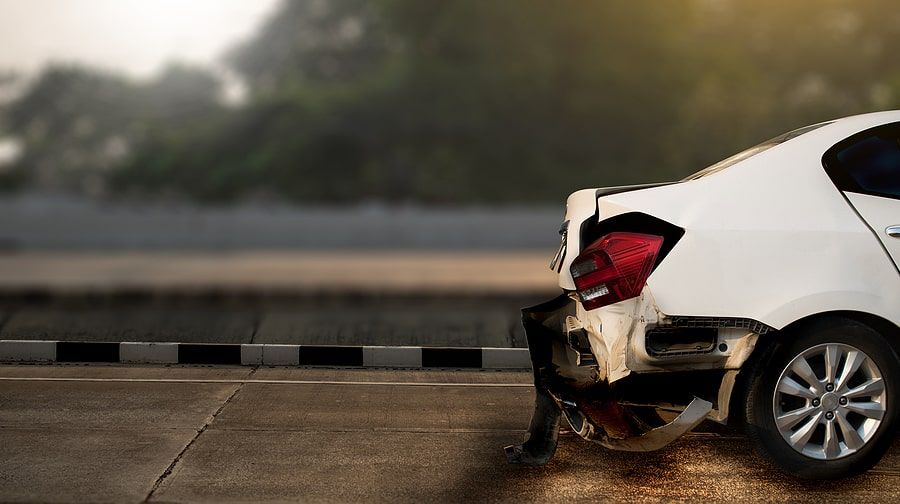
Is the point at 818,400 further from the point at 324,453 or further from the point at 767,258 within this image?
the point at 324,453

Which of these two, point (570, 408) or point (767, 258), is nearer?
point (767, 258)

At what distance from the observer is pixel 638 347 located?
159 inches

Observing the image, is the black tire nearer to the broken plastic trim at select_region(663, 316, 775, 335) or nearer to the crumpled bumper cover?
the broken plastic trim at select_region(663, 316, 775, 335)

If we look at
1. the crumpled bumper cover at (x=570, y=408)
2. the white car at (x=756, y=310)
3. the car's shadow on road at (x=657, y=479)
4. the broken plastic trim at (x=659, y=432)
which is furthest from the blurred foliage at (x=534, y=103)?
the broken plastic trim at (x=659, y=432)

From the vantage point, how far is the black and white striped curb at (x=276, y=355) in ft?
23.3

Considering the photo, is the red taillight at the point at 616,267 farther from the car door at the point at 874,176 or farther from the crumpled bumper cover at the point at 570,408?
the car door at the point at 874,176

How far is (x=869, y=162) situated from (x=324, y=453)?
9.41 ft

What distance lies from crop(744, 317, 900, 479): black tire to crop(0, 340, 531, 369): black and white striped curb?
3064 mm

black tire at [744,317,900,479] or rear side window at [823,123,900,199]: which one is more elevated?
rear side window at [823,123,900,199]

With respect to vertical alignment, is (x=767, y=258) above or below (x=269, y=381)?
above

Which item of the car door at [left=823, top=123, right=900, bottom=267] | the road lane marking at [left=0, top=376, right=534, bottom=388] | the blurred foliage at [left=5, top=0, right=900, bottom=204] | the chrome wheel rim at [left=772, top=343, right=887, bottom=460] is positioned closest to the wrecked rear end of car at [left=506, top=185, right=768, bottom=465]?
the chrome wheel rim at [left=772, top=343, right=887, bottom=460]

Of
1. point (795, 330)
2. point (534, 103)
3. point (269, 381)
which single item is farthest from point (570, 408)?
point (534, 103)

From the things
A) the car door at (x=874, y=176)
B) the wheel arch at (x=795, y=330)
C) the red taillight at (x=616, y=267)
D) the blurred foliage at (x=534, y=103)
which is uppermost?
the blurred foliage at (x=534, y=103)

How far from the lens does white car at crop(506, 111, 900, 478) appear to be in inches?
160
